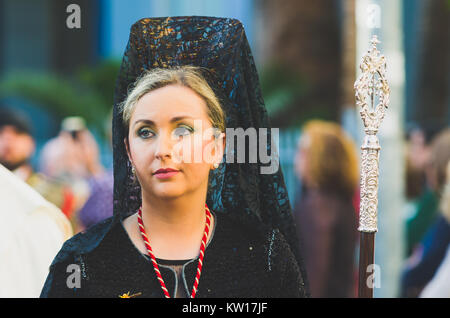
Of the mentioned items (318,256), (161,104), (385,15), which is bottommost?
(318,256)

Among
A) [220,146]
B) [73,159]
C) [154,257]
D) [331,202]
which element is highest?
[220,146]

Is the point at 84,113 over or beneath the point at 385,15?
beneath

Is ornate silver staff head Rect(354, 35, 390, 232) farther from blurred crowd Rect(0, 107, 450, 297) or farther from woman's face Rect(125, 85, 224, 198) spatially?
blurred crowd Rect(0, 107, 450, 297)

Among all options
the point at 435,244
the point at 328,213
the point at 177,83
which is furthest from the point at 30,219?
the point at 328,213

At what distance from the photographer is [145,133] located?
232cm

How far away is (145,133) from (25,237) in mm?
606

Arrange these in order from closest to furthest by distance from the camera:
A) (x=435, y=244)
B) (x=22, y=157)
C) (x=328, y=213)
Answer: (x=435, y=244), (x=22, y=157), (x=328, y=213)

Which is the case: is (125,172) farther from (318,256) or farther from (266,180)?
(318,256)

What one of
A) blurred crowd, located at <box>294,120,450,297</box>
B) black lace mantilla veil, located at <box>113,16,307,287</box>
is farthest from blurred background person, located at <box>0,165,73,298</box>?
blurred crowd, located at <box>294,120,450,297</box>

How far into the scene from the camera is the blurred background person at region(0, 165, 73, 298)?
246 cm

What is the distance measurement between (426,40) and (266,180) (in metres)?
8.99

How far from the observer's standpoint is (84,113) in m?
10.3

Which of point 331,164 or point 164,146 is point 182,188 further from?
point 331,164
